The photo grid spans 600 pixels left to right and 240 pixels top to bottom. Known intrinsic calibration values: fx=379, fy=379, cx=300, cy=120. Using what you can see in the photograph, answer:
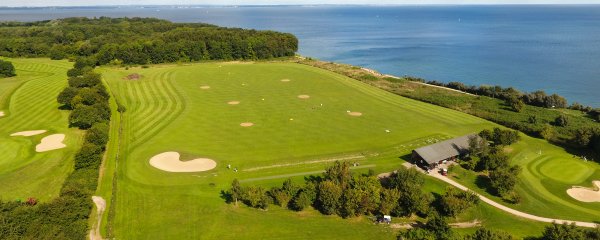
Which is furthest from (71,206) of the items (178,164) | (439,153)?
(439,153)

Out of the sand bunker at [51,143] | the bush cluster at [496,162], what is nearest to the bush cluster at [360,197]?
the bush cluster at [496,162]

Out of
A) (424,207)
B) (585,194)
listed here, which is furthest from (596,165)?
(424,207)

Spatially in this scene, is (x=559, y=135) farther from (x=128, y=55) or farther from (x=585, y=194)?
(x=128, y=55)

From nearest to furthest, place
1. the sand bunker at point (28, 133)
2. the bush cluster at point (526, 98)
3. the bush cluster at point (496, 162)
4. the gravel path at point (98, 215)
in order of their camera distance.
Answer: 1. the gravel path at point (98, 215)
2. the bush cluster at point (496, 162)
3. the sand bunker at point (28, 133)
4. the bush cluster at point (526, 98)

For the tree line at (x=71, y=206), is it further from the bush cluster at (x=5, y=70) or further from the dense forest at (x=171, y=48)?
the dense forest at (x=171, y=48)

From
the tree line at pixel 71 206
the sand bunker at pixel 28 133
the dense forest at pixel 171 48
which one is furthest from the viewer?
the dense forest at pixel 171 48

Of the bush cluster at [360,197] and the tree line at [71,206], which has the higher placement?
the bush cluster at [360,197]
